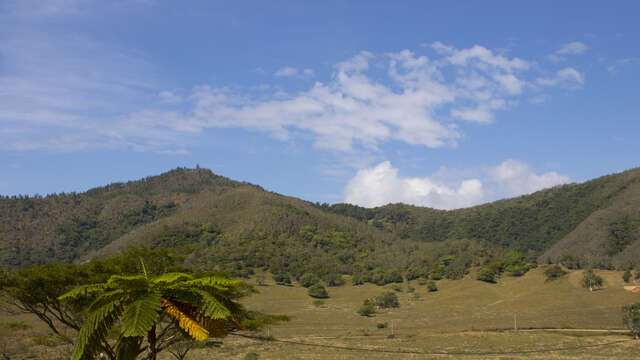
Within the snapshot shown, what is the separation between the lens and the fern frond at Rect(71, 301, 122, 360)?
8.88 m

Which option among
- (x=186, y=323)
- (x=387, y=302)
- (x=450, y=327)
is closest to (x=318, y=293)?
(x=387, y=302)

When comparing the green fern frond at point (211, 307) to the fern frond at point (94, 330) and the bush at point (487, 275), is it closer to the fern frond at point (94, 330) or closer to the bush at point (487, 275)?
the fern frond at point (94, 330)

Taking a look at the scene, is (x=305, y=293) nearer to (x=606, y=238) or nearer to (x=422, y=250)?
(x=422, y=250)

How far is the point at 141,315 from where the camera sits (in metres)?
8.50

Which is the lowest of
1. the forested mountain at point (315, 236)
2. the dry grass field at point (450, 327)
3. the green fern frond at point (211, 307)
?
the dry grass field at point (450, 327)

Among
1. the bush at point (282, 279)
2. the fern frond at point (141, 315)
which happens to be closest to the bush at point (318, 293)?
the bush at point (282, 279)

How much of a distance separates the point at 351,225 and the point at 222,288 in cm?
15201

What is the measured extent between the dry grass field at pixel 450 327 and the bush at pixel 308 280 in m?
10.2

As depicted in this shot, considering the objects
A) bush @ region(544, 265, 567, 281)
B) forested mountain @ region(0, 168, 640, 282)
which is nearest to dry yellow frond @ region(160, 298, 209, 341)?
forested mountain @ region(0, 168, 640, 282)

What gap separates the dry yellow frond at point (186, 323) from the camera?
349 inches

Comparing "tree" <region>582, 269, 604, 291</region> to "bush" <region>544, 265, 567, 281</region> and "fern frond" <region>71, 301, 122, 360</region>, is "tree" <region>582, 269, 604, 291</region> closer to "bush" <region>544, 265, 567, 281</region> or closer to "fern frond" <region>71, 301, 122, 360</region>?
"bush" <region>544, 265, 567, 281</region>

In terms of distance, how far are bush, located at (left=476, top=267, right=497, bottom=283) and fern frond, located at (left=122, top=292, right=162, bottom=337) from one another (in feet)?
288

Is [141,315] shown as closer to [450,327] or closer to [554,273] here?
[450,327]

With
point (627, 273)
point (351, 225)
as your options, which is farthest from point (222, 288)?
point (351, 225)
